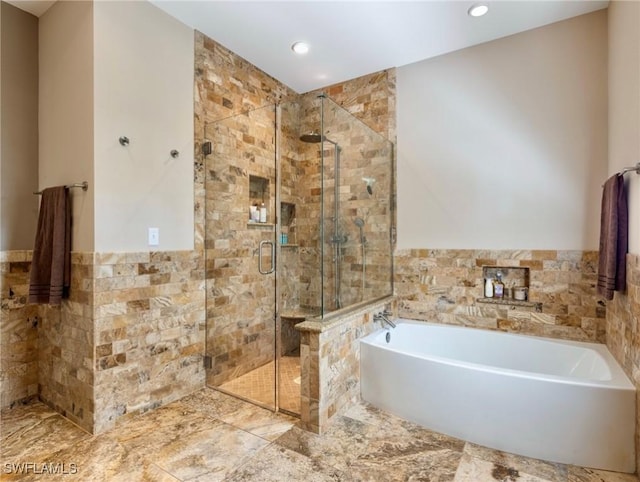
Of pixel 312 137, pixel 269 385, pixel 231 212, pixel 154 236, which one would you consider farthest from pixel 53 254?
pixel 312 137

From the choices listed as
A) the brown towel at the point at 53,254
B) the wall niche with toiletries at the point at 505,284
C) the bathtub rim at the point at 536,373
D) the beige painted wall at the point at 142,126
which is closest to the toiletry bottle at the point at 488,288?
the wall niche with toiletries at the point at 505,284

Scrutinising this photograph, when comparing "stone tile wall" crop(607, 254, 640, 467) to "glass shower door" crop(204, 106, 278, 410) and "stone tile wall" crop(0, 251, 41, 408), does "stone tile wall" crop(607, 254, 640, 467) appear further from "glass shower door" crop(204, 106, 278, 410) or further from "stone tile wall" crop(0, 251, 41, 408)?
"stone tile wall" crop(0, 251, 41, 408)

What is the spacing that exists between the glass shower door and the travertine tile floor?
2.00ft

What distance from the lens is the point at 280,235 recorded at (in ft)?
8.98

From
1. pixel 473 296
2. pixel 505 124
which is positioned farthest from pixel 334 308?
pixel 505 124

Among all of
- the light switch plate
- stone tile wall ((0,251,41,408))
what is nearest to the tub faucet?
the light switch plate

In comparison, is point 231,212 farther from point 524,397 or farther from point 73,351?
point 524,397

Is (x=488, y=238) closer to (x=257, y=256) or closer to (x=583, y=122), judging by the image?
(x=583, y=122)

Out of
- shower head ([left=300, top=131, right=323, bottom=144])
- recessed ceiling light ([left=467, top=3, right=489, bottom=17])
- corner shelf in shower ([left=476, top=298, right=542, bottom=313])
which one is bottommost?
corner shelf in shower ([left=476, top=298, right=542, bottom=313])

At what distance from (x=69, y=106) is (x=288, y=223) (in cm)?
178

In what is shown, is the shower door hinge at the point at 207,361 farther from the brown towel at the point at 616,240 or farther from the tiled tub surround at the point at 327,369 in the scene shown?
the brown towel at the point at 616,240

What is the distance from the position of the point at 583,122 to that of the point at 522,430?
229cm

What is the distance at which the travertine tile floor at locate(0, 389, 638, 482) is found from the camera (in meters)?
1.69

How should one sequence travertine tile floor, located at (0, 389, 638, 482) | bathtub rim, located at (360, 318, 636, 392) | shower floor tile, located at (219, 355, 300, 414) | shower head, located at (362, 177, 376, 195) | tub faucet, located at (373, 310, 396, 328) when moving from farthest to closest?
shower head, located at (362, 177, 376, 195) < tub faucet, located at (373, 310, 396, 328) < shower floor tile, located at (219, 355, 300, 414) < bathtub rim, located at (360, 318, 636, 392) < travertine tile floor, located at (0, 389, 638, 482)
